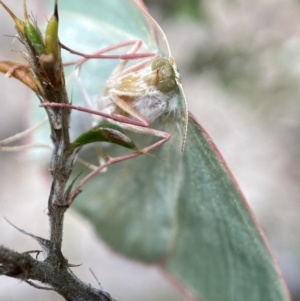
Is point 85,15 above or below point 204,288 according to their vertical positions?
above

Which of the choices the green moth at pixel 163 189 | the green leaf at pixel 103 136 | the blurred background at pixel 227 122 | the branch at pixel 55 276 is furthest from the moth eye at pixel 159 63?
the blurred background at pixel 227 122

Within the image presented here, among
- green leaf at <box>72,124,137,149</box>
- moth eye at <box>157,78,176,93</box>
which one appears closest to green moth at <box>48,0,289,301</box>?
moth eye at <box>157,78,176,93</box>

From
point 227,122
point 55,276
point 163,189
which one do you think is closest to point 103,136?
point 55,276

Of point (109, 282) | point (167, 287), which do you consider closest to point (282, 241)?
point (167, 287)

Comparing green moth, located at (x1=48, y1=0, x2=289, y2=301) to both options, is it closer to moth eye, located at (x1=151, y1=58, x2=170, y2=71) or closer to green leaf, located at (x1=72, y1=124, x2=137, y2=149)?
moth eye, located at (x1=151, y1=58, x2=170, y2=71)

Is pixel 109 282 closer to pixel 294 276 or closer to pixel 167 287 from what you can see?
pixel 167 287

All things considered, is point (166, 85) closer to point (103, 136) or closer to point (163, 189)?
point (103, 136)

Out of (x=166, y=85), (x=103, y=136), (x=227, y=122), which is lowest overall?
(x=103, y=136)
